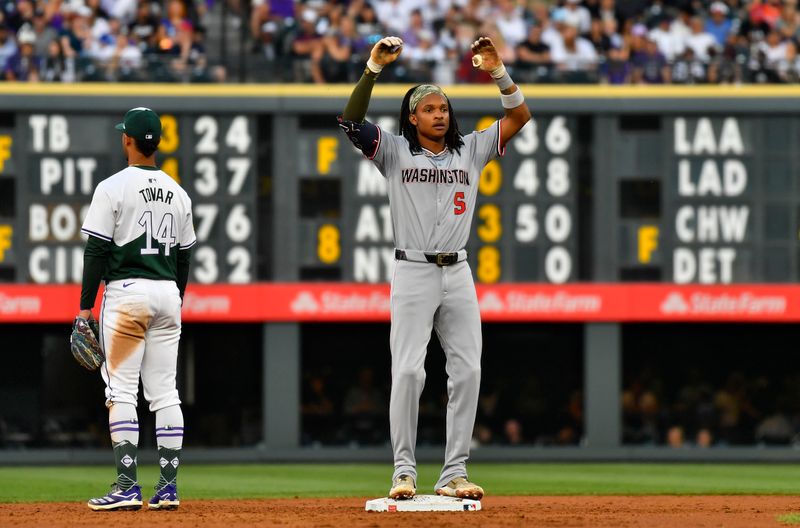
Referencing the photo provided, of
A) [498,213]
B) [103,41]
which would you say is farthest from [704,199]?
[103,41]

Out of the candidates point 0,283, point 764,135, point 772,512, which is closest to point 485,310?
point 764,135

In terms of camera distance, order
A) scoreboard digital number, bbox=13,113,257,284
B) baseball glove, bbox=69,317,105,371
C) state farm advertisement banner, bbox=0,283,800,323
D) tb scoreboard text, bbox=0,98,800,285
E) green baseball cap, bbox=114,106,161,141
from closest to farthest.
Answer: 1. baseball glove, bbox=69,317,105,371
2. green baseball cap, bbox=114,106,161,141
3. scoreboard digital number, bbox=13,113,257,284
4. tb scoreboard text, bbox=0,98,800,285
5. state farm advertisement banner, bbox=0,283,800,323

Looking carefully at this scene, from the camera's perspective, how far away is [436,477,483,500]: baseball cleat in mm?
8305

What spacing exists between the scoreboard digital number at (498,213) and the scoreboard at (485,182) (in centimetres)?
2

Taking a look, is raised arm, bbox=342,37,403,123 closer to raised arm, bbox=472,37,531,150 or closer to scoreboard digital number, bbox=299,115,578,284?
raised arm, bbox=472,37,531,150

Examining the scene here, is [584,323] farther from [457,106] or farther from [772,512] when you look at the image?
[772,512]

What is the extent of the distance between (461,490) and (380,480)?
23.0 feet

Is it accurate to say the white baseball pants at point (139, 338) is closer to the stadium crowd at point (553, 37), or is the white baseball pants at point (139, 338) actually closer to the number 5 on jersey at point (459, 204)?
the number 5 on jersey at point (459, 204)

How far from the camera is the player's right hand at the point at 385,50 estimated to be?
8.11 m

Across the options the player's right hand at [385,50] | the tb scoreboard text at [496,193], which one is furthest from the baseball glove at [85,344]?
the tb scoreboard text at [496,193]

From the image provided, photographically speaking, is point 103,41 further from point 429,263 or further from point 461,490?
point 461,490

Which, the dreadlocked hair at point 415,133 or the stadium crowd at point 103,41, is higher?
the stadium crowd at point 103,41

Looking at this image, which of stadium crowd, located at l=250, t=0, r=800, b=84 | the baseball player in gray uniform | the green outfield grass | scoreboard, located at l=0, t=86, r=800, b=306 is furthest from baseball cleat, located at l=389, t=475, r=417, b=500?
stadium crowd, located at l=250, t=0, r=800, b=84

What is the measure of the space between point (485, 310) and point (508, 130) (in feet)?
35.7
